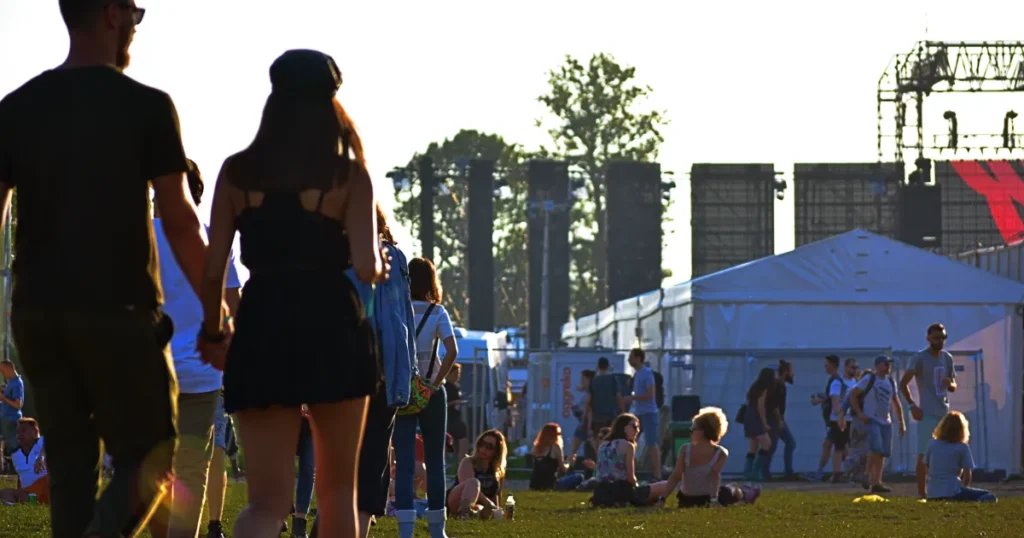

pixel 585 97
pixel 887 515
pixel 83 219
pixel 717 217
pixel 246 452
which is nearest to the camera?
pixel 83 219

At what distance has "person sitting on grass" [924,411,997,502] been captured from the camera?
1731cm

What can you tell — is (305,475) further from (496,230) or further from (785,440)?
(496,230)

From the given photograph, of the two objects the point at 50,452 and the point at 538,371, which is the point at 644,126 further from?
the point at 50,452

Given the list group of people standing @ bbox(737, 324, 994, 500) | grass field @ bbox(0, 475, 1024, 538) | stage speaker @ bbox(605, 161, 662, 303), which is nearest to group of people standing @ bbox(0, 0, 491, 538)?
grass field @ bbox(0, 475, 1024, 538)

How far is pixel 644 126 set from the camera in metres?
76.8

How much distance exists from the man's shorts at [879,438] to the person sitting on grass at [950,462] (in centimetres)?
308

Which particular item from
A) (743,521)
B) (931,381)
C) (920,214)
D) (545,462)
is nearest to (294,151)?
(743,521)

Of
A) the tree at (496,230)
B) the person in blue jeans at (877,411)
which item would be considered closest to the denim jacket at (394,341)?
the person in blue jeans at (877,411)

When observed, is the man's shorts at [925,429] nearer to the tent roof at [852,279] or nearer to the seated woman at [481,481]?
the tent roof at [852,279]

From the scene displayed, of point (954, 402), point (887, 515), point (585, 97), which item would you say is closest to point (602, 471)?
point (887, 515)

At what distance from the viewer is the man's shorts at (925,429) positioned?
1970 cm

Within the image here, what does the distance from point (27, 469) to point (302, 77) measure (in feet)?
36.6

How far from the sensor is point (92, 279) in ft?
15.7

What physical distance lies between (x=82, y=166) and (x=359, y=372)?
92 centimetres
